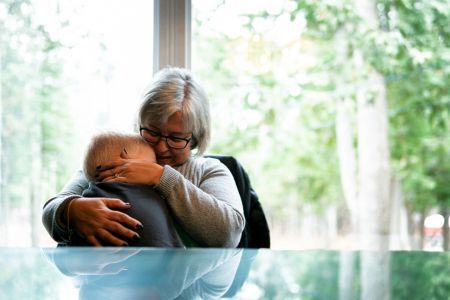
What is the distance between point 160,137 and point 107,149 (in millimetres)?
175

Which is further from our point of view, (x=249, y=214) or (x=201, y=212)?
(x=249, y=214)

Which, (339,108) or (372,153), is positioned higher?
(339,108)

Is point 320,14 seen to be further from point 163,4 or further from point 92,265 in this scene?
point 92,265

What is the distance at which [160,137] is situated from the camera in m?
1.57

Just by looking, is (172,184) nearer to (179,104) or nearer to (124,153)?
(124,153)

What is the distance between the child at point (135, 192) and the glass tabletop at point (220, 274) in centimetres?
64

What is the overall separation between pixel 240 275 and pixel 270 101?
300 centimetres

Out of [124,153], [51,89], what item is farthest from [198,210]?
[51,89]

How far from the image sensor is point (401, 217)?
3.46 m

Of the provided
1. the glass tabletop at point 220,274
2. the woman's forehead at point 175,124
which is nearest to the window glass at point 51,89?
the woman's forehead at point 175,124

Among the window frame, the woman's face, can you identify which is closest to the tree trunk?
the window frame

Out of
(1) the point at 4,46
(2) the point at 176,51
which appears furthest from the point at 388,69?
(1) the point at 4,46

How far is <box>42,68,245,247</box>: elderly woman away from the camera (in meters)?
1.32

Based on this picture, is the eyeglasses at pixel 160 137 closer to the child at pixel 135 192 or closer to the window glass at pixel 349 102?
the child at pixel 135 192
